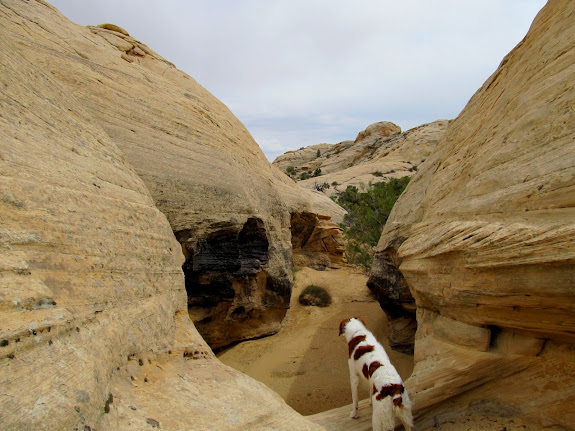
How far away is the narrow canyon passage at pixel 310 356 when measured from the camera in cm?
608

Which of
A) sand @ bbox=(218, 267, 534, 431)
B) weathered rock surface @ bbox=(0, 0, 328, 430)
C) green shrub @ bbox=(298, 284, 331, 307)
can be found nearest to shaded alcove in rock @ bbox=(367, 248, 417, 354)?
sand @ bbox=(218, 267, 534, 431)

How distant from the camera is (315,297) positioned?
10500mm

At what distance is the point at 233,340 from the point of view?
7.64 meters

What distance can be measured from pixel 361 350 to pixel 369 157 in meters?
37.2

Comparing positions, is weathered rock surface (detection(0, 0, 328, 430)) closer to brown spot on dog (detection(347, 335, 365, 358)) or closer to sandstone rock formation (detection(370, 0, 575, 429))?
brown spot on dog (detection(347, 335, 365, 358))

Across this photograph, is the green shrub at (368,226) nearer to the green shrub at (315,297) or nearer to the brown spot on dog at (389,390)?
the green shrub at (315,297)

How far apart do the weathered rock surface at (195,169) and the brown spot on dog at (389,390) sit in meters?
3.69

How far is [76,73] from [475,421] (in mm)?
7216

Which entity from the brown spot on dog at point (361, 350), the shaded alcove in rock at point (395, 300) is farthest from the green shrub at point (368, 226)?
the brown spot on dog at point (361, 350)

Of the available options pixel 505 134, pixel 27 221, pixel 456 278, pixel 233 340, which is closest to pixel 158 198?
pixel 27 221

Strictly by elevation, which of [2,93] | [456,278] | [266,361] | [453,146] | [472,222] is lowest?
[266,361]

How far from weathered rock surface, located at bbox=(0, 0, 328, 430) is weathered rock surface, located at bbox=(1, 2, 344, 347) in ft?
3.30

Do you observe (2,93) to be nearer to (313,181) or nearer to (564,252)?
(564,252)

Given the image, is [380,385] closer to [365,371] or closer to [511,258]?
[365,371]
